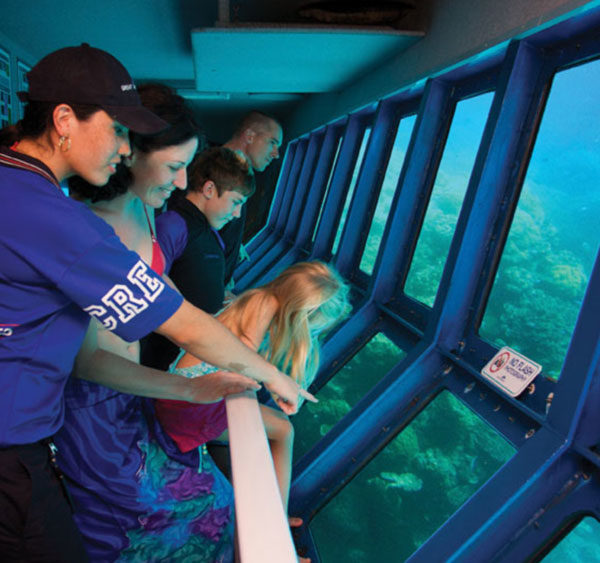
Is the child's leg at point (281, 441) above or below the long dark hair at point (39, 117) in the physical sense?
below

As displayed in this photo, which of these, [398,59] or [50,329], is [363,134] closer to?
[398,59]

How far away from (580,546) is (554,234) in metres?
1.15

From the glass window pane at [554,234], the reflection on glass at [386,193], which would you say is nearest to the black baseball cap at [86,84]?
the glass window pane at [554,234]

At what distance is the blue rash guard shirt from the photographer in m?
0.88

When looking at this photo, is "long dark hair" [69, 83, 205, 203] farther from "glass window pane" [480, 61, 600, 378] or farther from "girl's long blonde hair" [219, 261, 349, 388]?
"glass window pane" [480, 61, 600, 378]

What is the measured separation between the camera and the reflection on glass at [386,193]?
12.3 ft

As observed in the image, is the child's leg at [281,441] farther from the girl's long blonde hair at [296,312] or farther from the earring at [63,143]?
the earring at [63,143]

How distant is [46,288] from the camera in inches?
36.5

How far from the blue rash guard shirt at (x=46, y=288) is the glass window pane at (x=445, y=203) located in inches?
82.5

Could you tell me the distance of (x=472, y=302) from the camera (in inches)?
86.0

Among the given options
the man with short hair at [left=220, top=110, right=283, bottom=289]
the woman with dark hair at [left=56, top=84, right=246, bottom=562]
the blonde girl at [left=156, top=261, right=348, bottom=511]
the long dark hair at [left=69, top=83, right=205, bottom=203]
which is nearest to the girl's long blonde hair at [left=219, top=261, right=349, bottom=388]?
the blonde girl at [left=156, top=261, right=348, bottom=511]

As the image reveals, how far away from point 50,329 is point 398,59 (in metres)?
3.02

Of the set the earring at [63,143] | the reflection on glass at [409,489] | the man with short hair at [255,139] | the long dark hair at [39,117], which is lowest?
the reflection on glass at [409,489]

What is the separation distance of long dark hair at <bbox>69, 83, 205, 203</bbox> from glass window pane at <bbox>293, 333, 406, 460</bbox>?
1.80m
